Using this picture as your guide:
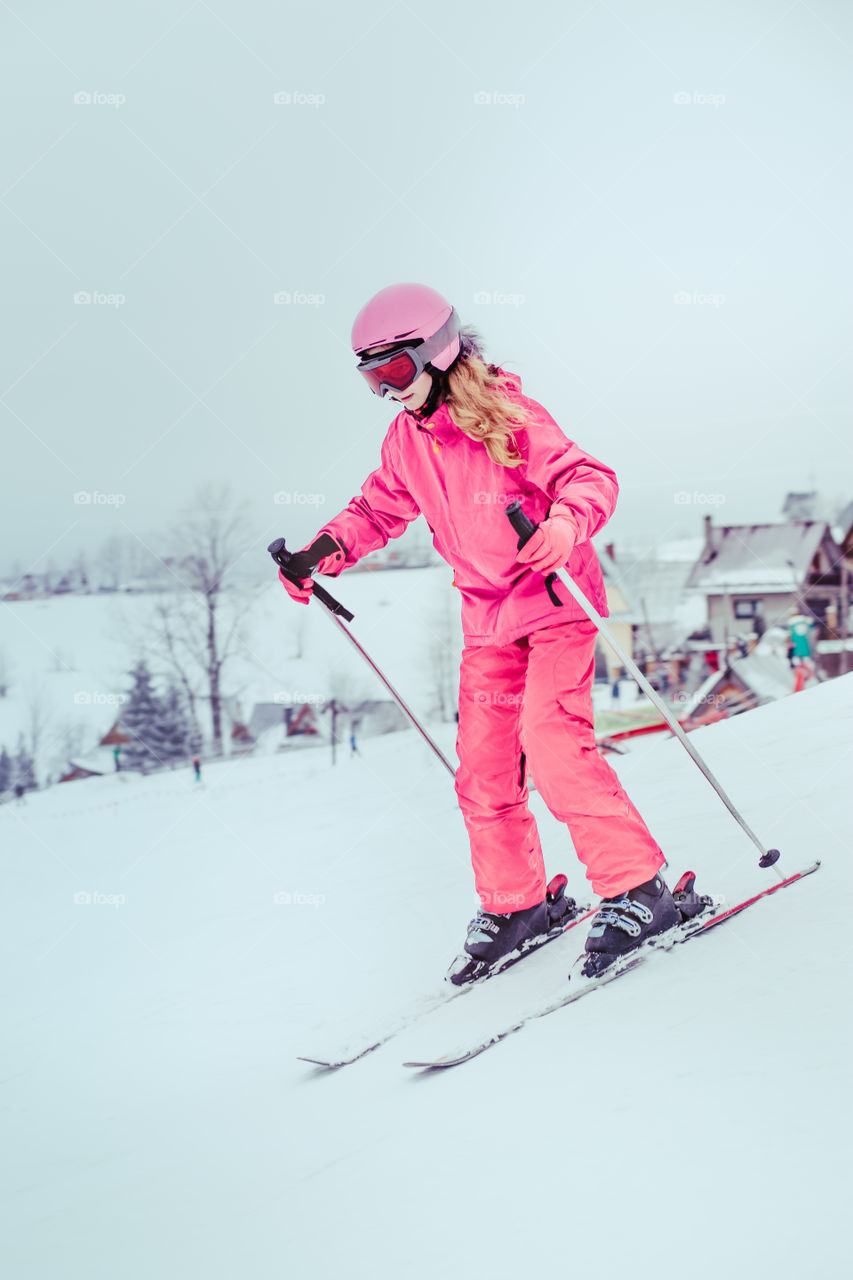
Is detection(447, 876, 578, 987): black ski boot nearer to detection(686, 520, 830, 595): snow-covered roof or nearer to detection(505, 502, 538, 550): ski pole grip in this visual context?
detection(505, 502, 538, 550): ski pole grip

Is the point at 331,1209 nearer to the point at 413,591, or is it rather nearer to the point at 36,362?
the point at 413,591

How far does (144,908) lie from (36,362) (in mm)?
5306

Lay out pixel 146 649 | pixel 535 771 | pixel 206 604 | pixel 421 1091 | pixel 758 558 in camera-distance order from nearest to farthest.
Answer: pixel 421 1091 < pixel 535 771 < pixel 206 604 < pixel 146 649 < pixel 758 558

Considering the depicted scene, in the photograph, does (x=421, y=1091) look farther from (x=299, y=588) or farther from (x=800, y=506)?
(x=800, y=506)

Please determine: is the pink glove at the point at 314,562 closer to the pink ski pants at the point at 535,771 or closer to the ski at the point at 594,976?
the pink ski pants at the point at 535,771

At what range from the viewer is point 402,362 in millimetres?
1814

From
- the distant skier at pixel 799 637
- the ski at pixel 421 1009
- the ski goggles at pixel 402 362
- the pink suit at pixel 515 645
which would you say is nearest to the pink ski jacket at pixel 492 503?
the pink suit at pixel 515 645

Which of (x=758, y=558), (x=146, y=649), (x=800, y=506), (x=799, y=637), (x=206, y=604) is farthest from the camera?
(x=758, y=558)

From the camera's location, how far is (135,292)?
7.41 meters

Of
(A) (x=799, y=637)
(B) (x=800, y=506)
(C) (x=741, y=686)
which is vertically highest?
(B) (x=800, y=506)

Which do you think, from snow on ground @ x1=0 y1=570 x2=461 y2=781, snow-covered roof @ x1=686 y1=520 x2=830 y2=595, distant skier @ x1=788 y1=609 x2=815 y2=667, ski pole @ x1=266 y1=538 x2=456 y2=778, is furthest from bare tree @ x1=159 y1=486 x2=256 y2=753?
distant skier @ x1=788 y1=609 x2=815 y2=667

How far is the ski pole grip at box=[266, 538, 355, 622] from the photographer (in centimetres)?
192

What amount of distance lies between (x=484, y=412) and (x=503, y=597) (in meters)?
0.38

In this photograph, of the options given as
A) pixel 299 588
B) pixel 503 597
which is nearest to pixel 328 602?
pixel 299 588
